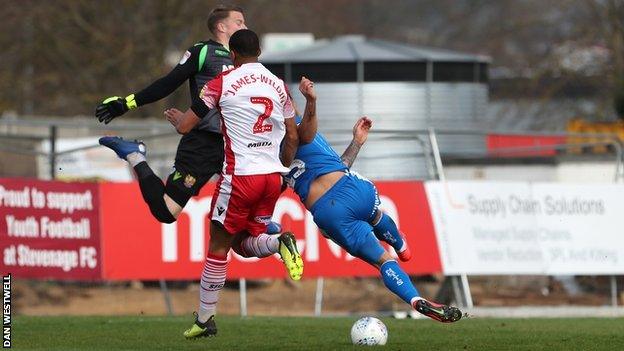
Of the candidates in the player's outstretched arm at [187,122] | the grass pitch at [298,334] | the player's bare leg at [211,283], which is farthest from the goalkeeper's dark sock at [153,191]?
the player's outstretched arm at [187,122]

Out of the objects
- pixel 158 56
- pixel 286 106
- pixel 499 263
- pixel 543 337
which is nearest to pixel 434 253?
pixel 499 263

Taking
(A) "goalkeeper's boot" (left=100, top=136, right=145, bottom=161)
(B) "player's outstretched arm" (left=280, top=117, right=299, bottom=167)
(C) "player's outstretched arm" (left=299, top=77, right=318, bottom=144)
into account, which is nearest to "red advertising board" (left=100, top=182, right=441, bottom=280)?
(A) "goalkeeper's boot" (left=100, top=136, right=145, bottom=161)

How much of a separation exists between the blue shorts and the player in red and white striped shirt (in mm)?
329

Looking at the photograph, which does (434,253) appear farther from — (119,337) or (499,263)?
(119,337)

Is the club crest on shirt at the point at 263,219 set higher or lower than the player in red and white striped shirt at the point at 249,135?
lower

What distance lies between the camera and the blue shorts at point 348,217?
10109 millimetres

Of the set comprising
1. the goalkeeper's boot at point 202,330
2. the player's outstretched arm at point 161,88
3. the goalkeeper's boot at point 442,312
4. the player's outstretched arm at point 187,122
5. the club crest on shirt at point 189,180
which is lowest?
the goalkeeper's boot at point 202,330

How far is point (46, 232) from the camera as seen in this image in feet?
53.5

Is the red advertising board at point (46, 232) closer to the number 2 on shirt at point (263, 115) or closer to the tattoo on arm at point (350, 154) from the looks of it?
the tattoo on arm at point (350, 154)

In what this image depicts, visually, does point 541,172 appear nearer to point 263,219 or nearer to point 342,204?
point 263,219

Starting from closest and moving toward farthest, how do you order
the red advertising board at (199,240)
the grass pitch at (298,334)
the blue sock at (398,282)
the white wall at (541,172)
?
the blue sock at (398,282) → the grass pitch at (298,334) → the red advertising board at (199,240) → the white wall at (541,172)

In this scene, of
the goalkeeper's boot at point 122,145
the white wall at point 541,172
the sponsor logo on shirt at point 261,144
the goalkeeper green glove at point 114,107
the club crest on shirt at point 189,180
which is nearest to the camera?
the sponsor logo on shirt at point 261,144

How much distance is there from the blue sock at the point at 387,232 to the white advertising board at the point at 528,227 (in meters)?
6.43

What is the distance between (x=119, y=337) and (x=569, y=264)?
26.5 ft
